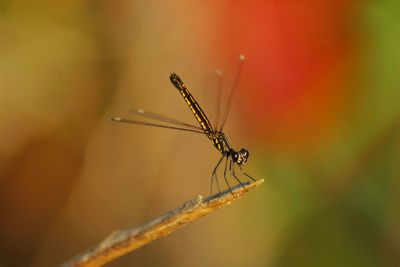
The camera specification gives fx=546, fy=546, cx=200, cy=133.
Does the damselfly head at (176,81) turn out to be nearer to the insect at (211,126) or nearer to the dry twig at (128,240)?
the insect at (211,126)

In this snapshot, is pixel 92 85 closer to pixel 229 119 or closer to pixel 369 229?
pixel 229 119

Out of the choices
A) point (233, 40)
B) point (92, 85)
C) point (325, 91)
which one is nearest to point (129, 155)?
point (92, 85)

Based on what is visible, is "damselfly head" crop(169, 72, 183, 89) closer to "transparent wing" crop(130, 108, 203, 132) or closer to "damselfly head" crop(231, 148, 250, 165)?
"transparent wing" crop(130, 108, 203, 132)

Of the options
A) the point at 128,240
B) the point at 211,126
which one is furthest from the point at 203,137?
the point at 128,240

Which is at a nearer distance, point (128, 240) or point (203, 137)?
point (128, 240)

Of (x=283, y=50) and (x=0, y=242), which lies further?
(x=283, y=50)

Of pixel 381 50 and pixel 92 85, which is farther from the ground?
pixel 92 85

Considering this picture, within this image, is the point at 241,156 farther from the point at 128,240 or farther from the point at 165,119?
the point at 128,240
